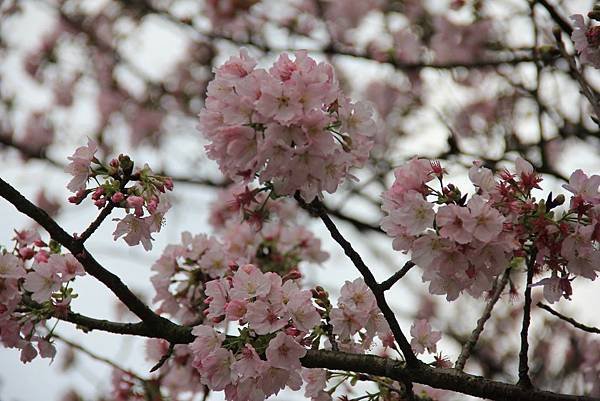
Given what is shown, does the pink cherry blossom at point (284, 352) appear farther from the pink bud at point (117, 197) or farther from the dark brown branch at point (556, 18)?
the dark brown branch at point (556, 18)

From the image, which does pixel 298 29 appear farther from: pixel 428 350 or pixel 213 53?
pixel 428 350

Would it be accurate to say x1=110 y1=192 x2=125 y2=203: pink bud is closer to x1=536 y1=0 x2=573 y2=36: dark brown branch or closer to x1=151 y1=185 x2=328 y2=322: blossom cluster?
x1=151 y1=185 x2=328 y2=322: blossom cluster

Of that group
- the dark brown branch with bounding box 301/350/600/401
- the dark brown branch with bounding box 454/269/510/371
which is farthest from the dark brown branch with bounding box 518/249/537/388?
the dark brown branch with bounding box 454/269/510/371

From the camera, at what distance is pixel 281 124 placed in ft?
6.59

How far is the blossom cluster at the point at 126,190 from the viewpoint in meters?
2.26

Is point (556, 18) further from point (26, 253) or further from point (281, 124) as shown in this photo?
point (26, 253)

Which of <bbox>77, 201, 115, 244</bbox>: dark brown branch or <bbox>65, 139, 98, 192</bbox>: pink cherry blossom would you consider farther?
<bbox>65, 139, 98, 192</bbox>: pink cherry blossom

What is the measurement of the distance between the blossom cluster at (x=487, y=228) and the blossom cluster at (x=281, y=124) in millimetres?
246

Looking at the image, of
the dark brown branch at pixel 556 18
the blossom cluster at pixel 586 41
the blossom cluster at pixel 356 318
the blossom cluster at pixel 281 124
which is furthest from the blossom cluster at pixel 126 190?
the dark brown branch at pixel 556 18

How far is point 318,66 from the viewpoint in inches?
85.1

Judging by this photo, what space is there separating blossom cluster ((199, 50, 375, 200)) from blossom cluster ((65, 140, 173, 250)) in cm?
23

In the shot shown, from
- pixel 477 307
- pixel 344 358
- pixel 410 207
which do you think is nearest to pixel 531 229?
pixel 410 207

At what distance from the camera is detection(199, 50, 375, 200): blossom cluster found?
2.03 metres

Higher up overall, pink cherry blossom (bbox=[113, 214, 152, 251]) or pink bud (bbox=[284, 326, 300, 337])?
pink cherry blossom (bbox=[113, 214, 152, 251])
